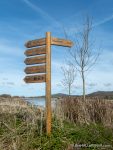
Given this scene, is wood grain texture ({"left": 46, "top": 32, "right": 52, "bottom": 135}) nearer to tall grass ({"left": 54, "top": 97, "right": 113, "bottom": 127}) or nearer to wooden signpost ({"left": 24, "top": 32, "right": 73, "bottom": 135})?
wooden signpost ({"left": 24, "top": 32, "right": 73, "bottom": 135})

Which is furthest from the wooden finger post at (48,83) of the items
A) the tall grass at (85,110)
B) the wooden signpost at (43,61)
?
the tall grass at (85,110)

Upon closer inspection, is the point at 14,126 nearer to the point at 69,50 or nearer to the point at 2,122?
the point at 2,122

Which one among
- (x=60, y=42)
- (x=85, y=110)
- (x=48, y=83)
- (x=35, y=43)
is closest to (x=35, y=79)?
(x=48, y=83)

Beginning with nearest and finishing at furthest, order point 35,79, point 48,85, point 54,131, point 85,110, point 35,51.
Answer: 1. point 48,85
2. point 54,131
3. point 35,79
4. point 35,51
5. point 85,110

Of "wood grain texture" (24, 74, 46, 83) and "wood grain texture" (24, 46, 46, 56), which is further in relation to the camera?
"wood grain texture" (24, 46, 46, 56)

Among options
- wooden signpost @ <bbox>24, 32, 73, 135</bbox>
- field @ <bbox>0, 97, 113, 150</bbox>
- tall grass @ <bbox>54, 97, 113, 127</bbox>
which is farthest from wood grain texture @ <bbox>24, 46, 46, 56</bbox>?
tall grass @ <bbox>54, 97, 113, 127</bbox>

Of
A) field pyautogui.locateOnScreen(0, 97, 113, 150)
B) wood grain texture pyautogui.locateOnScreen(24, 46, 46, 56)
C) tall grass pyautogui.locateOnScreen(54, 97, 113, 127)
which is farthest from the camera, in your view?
tall grass pyautogui.locateOnScreen(54, 97, 113, 127)

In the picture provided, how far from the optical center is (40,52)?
8.58m

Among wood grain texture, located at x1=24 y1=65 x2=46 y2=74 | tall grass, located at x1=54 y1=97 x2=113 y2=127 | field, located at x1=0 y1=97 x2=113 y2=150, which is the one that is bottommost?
field, located at x1=0 y1=97 x2=113 y2=150

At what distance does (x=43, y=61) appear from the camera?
27.8ft

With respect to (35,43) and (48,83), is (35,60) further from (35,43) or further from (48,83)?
(48,83)

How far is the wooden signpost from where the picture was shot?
834 centimetres

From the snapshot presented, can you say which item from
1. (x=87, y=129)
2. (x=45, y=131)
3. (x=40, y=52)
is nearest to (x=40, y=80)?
(x=40, y=52)

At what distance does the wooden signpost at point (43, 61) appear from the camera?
8344 millimetres
